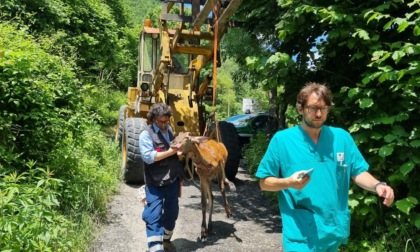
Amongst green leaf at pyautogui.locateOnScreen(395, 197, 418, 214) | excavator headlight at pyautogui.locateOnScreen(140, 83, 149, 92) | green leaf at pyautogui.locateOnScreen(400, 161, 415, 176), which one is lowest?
green leaf at pyautogui.locateOnScreen(395, 197, 418, 214)

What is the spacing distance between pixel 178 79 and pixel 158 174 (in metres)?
4.56

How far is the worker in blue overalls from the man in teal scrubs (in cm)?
195

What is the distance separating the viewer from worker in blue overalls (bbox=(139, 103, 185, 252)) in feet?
14.5

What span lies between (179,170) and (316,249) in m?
2.37

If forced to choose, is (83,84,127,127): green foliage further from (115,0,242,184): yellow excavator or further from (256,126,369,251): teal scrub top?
(256,126,369,251): teal scrub top

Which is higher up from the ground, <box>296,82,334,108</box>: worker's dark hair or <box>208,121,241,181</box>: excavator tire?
<box>296,82,334,108</box>: worker's dark hair

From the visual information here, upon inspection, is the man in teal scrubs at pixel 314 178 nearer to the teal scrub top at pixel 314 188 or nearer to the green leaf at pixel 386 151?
the teal scrub top at pixel 314 188

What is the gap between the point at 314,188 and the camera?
259 cm

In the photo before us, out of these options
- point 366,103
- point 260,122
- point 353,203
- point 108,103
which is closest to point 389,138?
point 366,103

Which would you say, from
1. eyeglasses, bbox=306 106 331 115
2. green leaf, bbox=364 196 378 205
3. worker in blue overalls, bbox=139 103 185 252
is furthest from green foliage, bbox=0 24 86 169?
green leaf, bbox=364 196 378 205

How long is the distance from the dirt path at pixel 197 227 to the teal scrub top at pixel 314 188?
106 inches

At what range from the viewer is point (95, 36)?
40.8 ft

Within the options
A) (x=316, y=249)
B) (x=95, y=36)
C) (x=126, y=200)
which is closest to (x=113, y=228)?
(x=126, y=200)

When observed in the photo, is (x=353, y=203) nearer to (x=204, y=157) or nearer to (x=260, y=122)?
(x=204, y=157)
